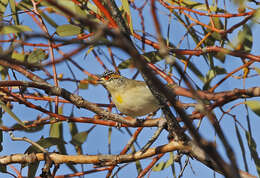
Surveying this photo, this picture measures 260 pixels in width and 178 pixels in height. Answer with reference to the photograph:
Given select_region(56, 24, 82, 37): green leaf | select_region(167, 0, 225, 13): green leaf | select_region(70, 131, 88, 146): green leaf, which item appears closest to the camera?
select_region(70, 131, 88, 146): green leaf

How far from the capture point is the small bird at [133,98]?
7.24ft

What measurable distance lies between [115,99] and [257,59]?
3.73ft

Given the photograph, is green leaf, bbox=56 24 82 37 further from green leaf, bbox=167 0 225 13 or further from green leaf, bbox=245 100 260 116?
green leaf, bbox=245 100 260 116

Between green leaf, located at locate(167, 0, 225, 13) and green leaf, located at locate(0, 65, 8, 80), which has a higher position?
green leaf, located at locate(167, 0, 225, 13)

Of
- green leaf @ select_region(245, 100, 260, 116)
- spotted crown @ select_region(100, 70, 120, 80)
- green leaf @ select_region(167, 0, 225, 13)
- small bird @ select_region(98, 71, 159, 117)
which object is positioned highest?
spotted crown @ select_region(100, 70, 120, 80)

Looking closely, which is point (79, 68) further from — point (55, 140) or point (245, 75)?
point (245, 75)

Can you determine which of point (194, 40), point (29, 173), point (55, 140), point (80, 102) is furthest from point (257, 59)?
point (29, 173)

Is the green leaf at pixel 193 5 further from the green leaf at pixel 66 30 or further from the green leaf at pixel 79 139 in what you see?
the green leaf at pixel 79 139

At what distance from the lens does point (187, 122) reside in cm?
50

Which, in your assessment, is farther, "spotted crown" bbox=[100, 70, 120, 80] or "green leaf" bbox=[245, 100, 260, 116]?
"spotted crown" bbox=[100, 70, 120, 80]

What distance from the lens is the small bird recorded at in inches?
86.9

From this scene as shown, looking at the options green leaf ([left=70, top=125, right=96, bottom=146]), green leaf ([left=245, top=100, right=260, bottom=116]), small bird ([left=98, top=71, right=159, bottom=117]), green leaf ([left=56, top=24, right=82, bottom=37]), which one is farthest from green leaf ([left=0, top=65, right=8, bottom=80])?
green leaf ([left=245, top=100, right=260, bottom=116])

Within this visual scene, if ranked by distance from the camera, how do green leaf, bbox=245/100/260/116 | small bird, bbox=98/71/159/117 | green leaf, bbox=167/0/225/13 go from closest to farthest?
green leaf, bbox=245/100/260/116, green leaf, bbox=167/0/225/13, small bird, bbox=98/71/159/117

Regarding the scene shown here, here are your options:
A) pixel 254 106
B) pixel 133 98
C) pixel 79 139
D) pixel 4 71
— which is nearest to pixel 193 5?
pixel 133 98
